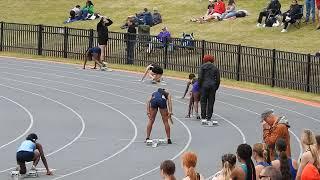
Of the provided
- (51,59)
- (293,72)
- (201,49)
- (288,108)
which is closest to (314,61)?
(293,72)

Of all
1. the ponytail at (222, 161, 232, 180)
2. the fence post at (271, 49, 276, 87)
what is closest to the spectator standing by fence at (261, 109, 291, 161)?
the ponytail at (222, 161, 232, 180)

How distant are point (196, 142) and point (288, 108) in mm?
6116

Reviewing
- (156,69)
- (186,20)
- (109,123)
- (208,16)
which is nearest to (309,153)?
(109,123)

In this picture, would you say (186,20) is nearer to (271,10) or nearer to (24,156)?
(271,10)

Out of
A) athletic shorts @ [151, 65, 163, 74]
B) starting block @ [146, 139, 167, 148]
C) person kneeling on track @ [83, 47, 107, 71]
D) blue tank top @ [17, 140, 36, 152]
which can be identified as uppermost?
person kneeling on track @ [83, 47, 107, 71]

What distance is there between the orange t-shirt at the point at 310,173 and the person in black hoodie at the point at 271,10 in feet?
84.3

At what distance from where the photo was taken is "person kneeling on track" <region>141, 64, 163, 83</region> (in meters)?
27.6

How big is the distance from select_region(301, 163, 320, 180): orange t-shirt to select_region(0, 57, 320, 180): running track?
5.40 metres

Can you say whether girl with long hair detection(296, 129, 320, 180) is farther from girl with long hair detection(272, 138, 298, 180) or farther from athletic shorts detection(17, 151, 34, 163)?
athletic shorts detection(17, 151, 34, 163)

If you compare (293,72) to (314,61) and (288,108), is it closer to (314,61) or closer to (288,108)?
(314,61)

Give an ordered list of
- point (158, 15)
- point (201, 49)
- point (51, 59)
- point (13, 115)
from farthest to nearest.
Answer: point (158, 15) → point (51, 59) → point (201, 49) → point (13, 115)

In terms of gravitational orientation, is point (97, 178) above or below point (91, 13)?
below

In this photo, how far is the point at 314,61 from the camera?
88.6 feet

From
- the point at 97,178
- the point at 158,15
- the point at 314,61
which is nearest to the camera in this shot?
the point at 97,178
